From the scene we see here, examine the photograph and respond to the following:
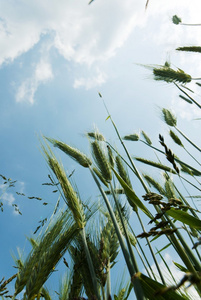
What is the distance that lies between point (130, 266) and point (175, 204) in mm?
435

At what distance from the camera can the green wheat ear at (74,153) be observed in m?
1.99

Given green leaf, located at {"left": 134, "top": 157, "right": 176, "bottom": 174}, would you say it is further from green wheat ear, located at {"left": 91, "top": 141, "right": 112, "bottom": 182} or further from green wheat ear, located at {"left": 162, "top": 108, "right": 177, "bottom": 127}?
green wheat ear, located at {"left": 162, "top": 108, "right": 177, "bottom": 127}

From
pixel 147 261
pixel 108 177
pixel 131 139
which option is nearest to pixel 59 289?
pixel 147 261

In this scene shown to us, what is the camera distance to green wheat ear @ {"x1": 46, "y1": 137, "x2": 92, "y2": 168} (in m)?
1.99

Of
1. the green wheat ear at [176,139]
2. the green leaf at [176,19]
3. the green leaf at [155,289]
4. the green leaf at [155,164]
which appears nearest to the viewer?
the green leaf at [155,289]

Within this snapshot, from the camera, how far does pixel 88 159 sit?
202cm

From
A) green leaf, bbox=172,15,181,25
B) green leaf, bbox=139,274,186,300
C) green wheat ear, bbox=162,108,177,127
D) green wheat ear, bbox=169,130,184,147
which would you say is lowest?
green leaf, bbox=139,274,186,300

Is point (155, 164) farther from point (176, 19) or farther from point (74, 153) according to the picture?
point (176, 19)

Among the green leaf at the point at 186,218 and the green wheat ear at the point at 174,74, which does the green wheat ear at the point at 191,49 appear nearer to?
the green wheat ear at the point at 174,74

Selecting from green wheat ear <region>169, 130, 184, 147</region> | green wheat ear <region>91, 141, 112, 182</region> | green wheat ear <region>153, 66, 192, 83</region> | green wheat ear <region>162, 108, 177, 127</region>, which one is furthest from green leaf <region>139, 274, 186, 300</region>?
green wheat ear <region>162, 108, 177, 127</region>

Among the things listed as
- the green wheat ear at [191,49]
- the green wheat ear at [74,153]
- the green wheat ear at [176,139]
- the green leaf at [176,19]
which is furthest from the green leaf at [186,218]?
the green leaf at [176,19]

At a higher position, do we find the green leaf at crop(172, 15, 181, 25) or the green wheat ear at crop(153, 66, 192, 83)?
the green leaf at crop(172, 15, 181, 25)

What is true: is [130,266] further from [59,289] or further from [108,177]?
[59,289]

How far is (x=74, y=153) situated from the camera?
2068mm
